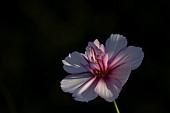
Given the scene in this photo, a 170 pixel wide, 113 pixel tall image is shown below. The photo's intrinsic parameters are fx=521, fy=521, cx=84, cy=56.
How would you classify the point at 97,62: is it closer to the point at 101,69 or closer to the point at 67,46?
the point at 101,69

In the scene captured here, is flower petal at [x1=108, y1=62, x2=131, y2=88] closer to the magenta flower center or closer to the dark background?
the magenta flower center

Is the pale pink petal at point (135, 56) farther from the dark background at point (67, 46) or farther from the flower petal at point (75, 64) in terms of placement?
the dark background at point (67, 46)

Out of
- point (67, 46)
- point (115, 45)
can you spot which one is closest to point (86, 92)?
point (115, 45)

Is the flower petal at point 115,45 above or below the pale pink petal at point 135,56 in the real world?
above

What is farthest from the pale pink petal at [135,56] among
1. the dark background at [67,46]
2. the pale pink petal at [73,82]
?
the dark background at [67,46]

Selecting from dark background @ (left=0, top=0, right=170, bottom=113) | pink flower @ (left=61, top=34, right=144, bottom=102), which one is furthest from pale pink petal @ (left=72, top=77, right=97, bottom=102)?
dark background @ (left=0, top=0, right=170, bottom=113)

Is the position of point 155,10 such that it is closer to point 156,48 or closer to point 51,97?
point 156,48
